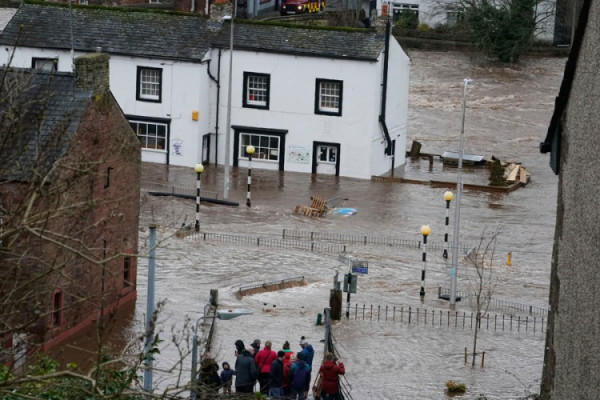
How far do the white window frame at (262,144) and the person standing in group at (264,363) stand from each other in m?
33.6

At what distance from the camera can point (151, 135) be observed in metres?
65.3

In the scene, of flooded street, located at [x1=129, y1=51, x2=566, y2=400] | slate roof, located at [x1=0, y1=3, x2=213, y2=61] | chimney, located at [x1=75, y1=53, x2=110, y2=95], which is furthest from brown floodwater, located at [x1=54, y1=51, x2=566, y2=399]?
chimney, located at [x1=75, y1=53, x2=110, y2=95]

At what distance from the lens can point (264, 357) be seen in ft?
104

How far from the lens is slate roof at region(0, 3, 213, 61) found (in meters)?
65.1

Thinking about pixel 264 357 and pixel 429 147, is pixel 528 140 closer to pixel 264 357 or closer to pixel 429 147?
pixel 429 147

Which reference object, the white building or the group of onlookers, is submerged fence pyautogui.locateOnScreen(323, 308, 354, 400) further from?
the white building

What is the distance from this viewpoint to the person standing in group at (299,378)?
31.0 metres

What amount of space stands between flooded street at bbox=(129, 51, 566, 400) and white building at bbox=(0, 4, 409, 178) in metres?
1.23

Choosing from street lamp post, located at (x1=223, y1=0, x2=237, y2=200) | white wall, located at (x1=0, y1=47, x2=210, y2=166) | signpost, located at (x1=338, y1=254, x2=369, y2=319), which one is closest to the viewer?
signpost, located at (x1=338, y1=254, x2=369, y2=319)

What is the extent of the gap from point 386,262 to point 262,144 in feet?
55.1

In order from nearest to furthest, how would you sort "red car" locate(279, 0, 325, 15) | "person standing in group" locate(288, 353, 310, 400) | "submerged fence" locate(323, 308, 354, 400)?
"person standing in group" locate(288, 353, 310, 400) → "submerged fence" locate(323, 308, 354, 400) → "red car" locate(279, 0, 325, 15)

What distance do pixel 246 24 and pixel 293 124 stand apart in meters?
4.99

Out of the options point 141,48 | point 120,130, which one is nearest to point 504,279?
point 120,130

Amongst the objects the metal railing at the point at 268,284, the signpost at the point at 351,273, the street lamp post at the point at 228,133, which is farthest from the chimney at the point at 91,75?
the street lamp post at the point at 228,133
